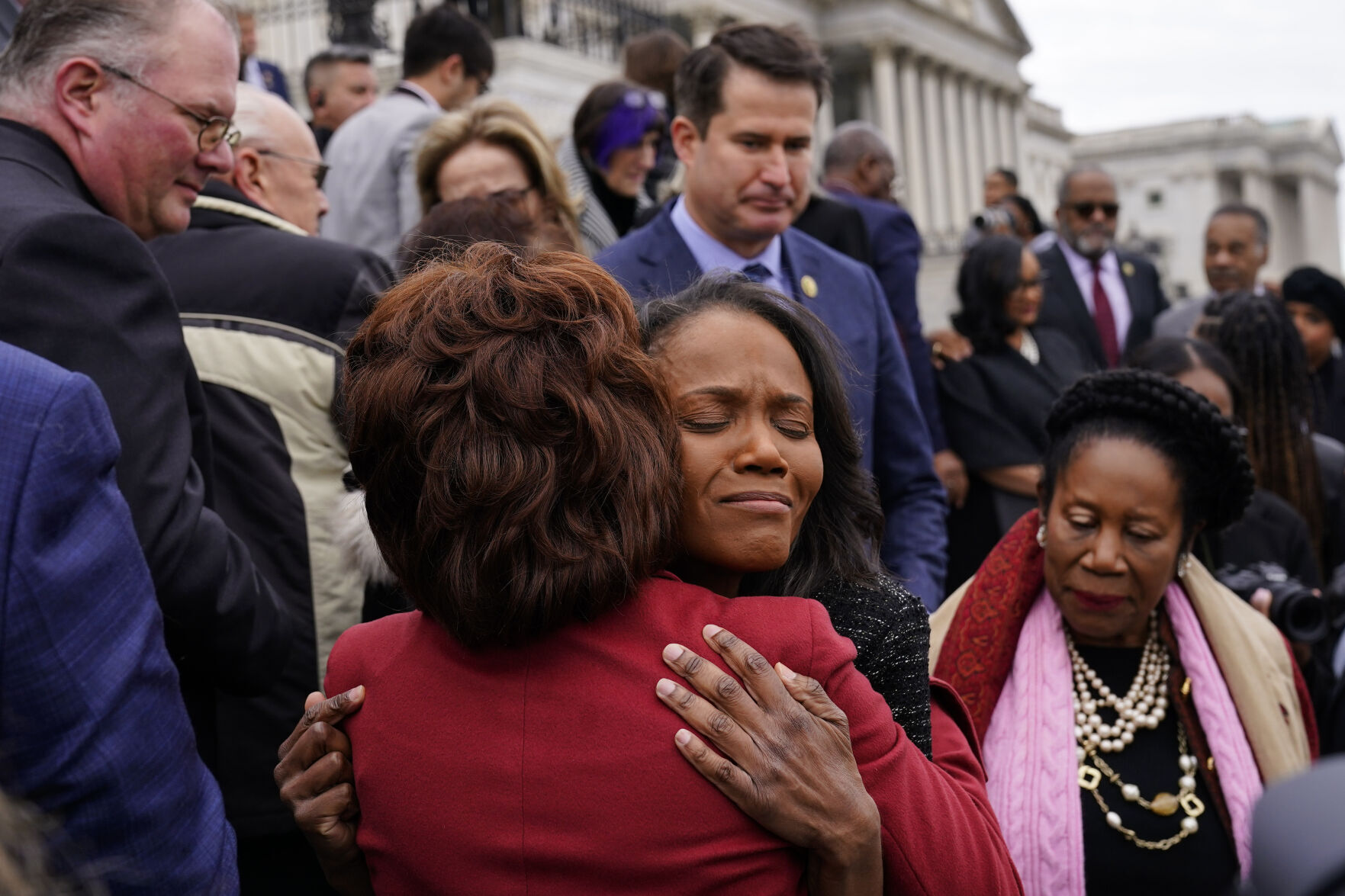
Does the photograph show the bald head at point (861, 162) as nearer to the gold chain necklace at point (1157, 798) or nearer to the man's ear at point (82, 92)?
the gold chain necklace at point (1157, 798)

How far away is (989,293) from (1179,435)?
2.70 metres

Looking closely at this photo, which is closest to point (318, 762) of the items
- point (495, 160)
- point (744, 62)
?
point (744, 62)

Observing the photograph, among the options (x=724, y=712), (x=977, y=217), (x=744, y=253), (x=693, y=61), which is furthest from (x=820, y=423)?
(x=977, y=217)

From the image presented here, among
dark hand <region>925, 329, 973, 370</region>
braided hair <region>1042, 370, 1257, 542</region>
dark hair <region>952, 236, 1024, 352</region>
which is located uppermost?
dark hair <region>952, 236, 1024, 352</region>

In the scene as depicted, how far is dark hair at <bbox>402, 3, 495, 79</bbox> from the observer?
21.5 feet

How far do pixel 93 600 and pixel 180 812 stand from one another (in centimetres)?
38

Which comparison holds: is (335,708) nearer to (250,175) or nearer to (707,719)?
(707,719)

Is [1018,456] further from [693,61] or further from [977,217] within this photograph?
[977,217]

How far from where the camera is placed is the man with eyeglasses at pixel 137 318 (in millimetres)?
2055

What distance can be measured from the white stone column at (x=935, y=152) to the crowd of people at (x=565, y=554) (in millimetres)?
48318

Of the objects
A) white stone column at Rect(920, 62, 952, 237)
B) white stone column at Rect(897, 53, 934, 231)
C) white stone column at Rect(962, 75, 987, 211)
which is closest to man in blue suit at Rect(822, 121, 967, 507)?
white stone column at Rect(897, 53, 934, 231)

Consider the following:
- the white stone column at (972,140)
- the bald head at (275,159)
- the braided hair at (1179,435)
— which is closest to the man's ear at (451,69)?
the bald head at (275,159)

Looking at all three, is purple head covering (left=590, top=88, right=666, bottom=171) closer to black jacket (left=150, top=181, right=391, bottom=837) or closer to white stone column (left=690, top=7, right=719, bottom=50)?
black jacket (left=150, top=181, right=391, bottom=837)

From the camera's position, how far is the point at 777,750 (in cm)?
179
